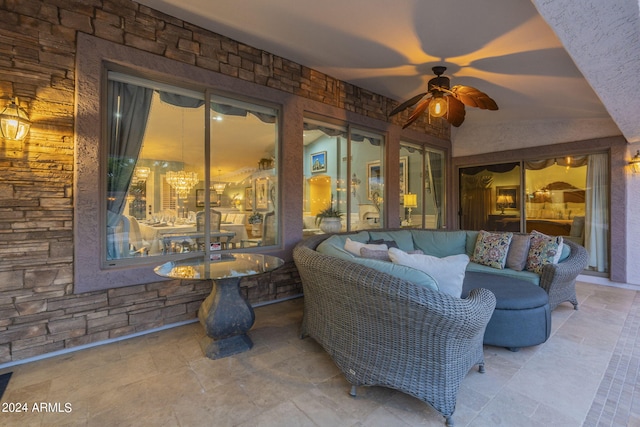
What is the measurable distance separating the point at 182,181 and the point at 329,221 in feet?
7.12

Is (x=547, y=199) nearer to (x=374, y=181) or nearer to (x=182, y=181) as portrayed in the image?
(x=374, y=181)

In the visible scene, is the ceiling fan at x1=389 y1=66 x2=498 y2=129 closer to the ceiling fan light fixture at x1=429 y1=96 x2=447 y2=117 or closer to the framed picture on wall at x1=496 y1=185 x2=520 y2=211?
the ceiling fan light fixture at x1=429 y1=96 x2=447 y2=117

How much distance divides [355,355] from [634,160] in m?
5.47

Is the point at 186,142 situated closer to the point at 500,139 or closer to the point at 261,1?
the point at 261,1

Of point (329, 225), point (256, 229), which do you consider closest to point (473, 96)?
point (329, 225)

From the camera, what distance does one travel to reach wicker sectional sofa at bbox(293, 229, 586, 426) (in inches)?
63.2

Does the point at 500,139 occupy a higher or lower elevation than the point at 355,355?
higher

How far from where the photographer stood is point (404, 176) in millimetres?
5719

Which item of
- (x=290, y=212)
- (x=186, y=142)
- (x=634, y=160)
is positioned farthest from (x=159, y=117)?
(x=634, y=160)

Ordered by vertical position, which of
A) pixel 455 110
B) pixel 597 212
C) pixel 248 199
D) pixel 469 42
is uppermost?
pixel 469 42

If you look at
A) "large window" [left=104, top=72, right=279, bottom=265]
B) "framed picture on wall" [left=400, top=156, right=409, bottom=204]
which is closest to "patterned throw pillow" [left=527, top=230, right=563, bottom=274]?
"framed picture on wall" [left=400, top=156, right=409, bottom=204]

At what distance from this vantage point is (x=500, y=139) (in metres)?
5.89

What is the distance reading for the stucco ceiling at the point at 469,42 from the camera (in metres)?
1.90

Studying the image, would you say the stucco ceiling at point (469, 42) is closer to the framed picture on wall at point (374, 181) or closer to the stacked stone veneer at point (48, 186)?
the stacked stone veneer at point (48, 186)
